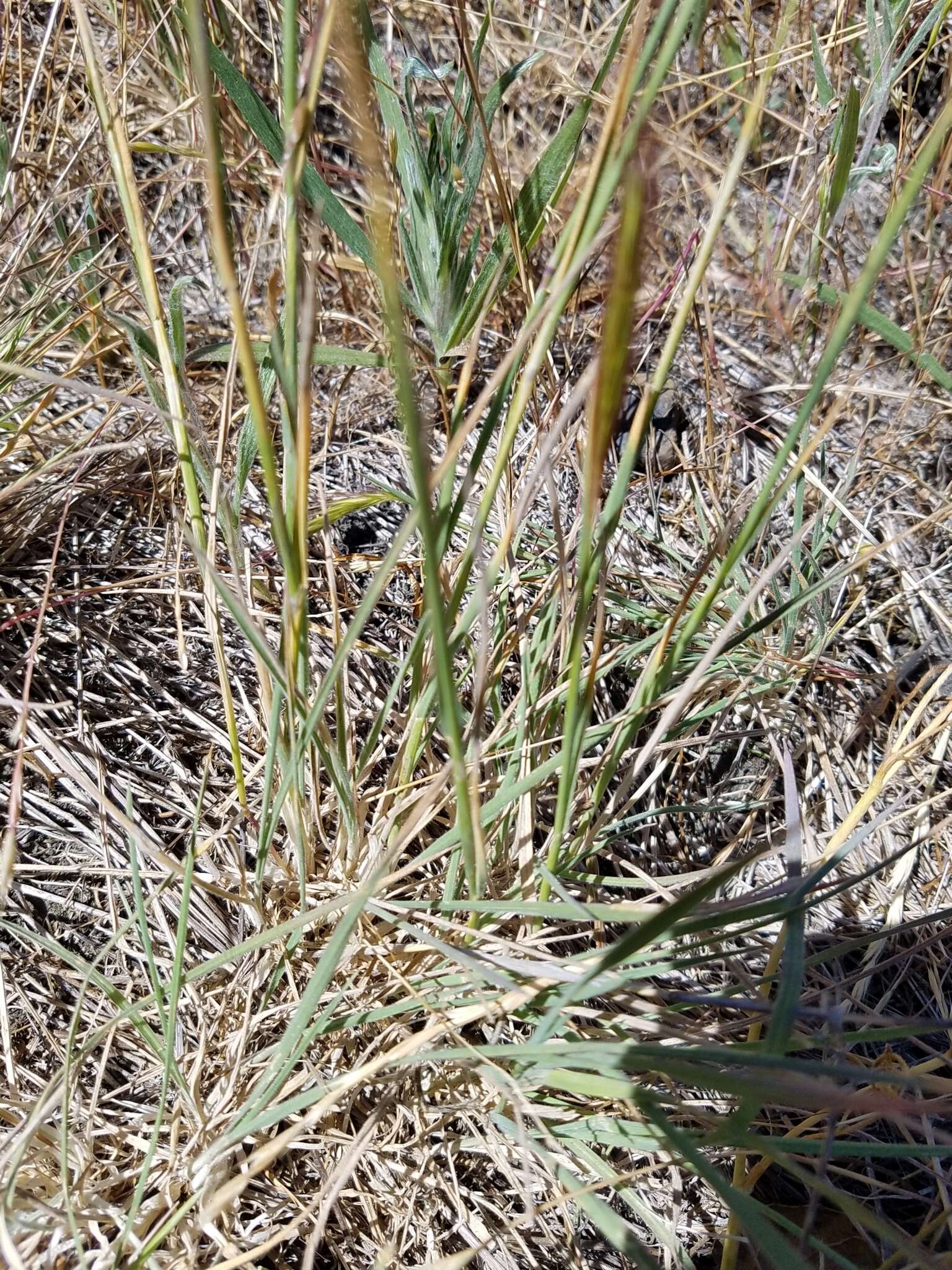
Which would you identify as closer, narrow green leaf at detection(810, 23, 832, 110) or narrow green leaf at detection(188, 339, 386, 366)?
narrow green leaf at detection(188, 339, 386, 366)

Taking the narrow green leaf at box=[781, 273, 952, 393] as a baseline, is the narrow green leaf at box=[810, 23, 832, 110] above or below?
above

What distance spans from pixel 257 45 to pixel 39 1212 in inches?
57.9

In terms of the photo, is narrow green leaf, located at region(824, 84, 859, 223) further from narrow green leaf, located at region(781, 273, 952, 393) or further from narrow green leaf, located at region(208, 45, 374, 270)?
narrow green leaf, located at region(208, 45, 374, 270)

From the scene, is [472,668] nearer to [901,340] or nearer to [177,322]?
[177,322]

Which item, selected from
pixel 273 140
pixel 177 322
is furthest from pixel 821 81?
pixel 177 322

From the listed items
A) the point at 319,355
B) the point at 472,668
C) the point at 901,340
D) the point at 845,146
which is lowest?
the point at 472,668

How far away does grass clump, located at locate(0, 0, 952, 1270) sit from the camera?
54cm

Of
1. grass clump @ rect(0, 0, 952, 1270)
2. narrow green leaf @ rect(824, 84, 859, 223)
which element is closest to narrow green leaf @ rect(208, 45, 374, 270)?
grass clump @ rect(0, 0, 952, 1270)

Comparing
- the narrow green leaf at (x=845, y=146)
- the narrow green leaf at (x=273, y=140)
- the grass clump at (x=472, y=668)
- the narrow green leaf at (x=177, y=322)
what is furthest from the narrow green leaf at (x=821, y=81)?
the narrow green leaf at (x=177, y=322)

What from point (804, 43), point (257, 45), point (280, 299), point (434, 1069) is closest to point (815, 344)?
point (804, 43)

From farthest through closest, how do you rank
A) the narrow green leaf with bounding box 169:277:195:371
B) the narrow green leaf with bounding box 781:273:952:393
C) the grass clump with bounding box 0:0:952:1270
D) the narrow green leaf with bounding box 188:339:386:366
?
the narrow green leaf with bounding box 781:273:952:393, the narrow green leaf with bounding box 188:339:386:366, the narrow green leaf with bounding box 169:277:195:371, the grass clump with bounding box 0:0:952:1270

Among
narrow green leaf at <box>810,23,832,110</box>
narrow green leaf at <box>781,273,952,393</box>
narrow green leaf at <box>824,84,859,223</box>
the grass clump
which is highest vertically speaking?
narrow green leaf at <box>810,23,832,110</box>

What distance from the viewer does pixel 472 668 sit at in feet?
2.77

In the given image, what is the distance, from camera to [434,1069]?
73cm
